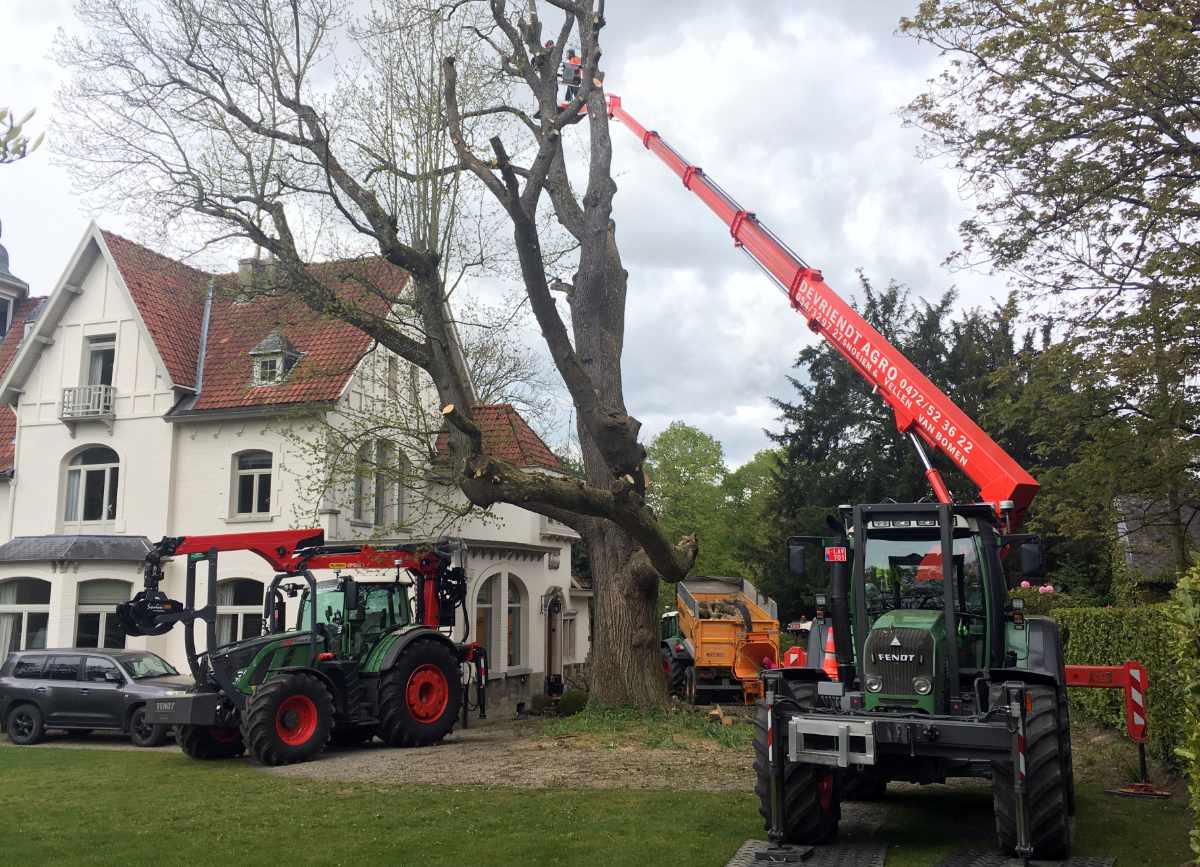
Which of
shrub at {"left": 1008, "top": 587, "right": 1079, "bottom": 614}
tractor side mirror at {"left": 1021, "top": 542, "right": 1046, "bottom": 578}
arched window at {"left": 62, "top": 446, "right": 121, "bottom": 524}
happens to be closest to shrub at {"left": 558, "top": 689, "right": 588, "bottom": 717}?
shrub at {"left": 1008, "top": 587, "right": 1079, "bottom": 614}

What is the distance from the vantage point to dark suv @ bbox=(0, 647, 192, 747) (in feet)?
58.9

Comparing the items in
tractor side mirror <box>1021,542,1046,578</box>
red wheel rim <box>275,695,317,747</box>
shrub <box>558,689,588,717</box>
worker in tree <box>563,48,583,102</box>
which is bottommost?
shrub <box>558,689,588,717</box>

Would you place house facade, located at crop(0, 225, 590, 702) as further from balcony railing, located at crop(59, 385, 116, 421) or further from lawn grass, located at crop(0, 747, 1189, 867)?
lawn grass, located at crop(0, 747, 1189, 867)

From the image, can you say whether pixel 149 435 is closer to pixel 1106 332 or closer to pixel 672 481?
pixel 1106 332

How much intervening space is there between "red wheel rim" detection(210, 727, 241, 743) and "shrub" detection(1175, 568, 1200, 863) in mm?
12319

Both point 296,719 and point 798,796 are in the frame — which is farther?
point 296,719

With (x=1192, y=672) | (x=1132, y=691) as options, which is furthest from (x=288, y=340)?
(x=1192, y=672)

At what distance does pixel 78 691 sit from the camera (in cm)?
1814

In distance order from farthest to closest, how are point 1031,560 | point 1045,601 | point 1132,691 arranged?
point 1045,601 → point 1132,691 → point 1031,560

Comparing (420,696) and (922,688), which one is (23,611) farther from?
(922,688)

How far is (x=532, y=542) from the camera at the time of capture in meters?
28.9

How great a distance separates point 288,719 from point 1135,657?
420 inches

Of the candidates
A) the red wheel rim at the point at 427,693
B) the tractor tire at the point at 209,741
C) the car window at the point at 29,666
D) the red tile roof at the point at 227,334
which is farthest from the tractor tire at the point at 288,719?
the red tile roof at the point at 227,334

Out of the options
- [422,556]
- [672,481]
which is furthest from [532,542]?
[672,481]
